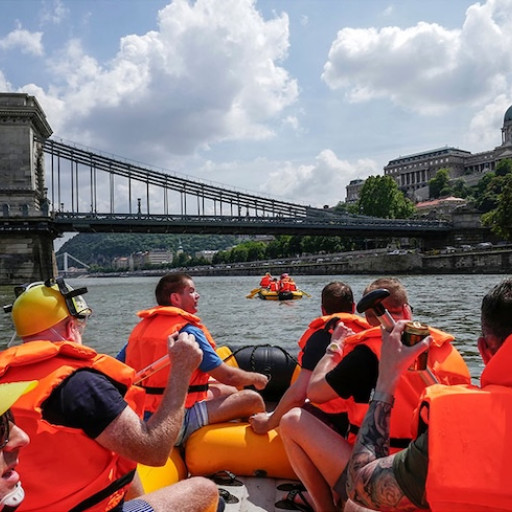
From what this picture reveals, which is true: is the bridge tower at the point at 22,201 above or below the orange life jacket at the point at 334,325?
above

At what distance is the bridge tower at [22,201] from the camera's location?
32.6 m

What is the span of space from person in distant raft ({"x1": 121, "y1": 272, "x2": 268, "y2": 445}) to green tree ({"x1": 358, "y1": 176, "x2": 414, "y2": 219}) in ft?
220

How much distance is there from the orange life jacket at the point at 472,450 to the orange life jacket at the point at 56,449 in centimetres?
102

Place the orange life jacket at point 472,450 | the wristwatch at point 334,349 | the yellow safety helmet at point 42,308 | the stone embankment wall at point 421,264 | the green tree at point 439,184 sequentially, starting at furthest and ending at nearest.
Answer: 1. the green tree at point 439,184
2. the stone embankment wall at point 421,264
3. the wristwatch at point 334,349
4. the yellow safety helmet at point 42,308
5. the orange life jacket at point 472,450

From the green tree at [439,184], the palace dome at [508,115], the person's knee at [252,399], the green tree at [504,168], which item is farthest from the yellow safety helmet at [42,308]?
the palace dome at [508,115]

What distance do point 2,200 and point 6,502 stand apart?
1433 inches

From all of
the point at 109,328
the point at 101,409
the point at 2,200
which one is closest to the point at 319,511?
the point at 101,409

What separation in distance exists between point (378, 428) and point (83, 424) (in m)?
0.88

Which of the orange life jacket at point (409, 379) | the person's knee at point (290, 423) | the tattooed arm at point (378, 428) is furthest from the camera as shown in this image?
the person's knee at point (290, 423)

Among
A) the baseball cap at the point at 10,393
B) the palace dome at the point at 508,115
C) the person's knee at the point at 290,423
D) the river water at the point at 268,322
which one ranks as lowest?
the river water at the point at 268,322

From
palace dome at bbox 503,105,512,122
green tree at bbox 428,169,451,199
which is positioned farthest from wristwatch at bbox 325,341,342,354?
palace dome at bbox 503,105,512,122

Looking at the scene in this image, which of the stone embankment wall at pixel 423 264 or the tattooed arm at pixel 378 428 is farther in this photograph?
the stone embankment wall at pixel 423 264

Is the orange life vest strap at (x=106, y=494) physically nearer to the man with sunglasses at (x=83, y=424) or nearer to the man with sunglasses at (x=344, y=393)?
the man with sunglasses at (x=83, y=424)

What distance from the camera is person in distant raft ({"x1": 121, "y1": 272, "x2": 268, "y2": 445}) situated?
334 centimetres
